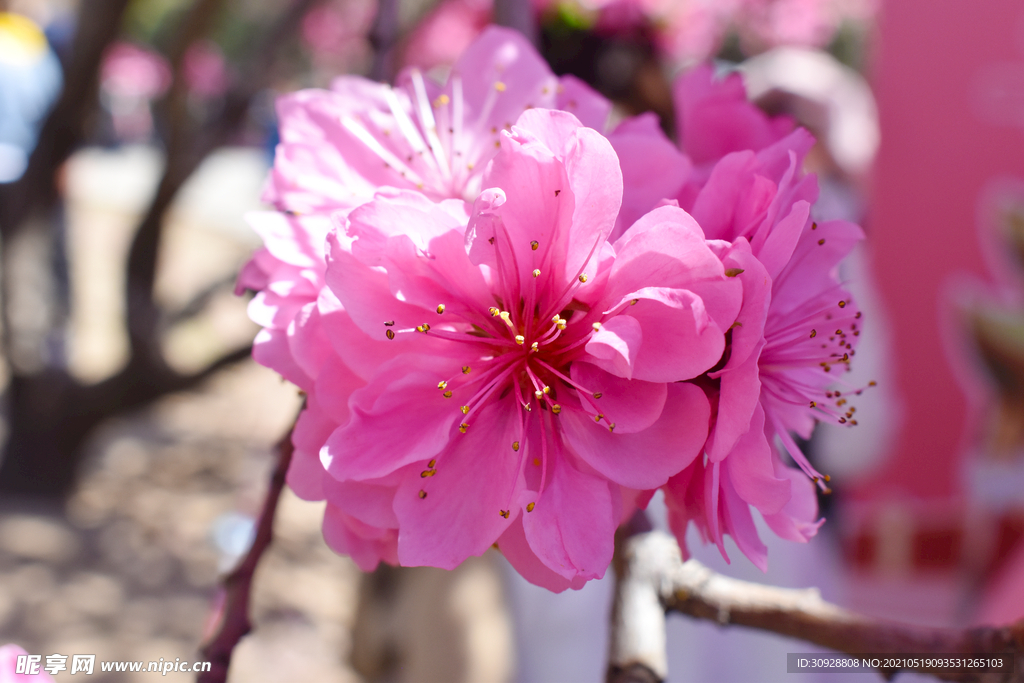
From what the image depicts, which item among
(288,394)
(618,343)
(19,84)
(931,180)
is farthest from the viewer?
(19,84)

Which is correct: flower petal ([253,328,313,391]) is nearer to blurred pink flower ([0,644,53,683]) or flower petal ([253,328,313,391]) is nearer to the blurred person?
blurred pink flower ([0,644,53,683])

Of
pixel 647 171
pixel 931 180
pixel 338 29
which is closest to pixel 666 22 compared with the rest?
pixel 931 180

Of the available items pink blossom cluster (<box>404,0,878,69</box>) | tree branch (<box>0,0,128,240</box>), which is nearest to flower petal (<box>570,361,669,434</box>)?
pink blossom cluster (<box>404,0,878,69</box>)

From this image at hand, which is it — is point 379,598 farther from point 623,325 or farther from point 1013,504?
point 1013,504

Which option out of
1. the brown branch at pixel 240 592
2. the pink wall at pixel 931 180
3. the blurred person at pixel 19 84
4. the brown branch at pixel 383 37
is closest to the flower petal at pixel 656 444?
the brown branch at pixel 240 592

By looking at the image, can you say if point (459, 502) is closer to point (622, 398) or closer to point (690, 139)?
point (622, 398)

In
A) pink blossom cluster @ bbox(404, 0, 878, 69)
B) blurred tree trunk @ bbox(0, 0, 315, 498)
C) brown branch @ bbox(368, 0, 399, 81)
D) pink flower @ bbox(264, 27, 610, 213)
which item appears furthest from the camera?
blurred tree trunk @ bbox(0, 0, 315, 498)
